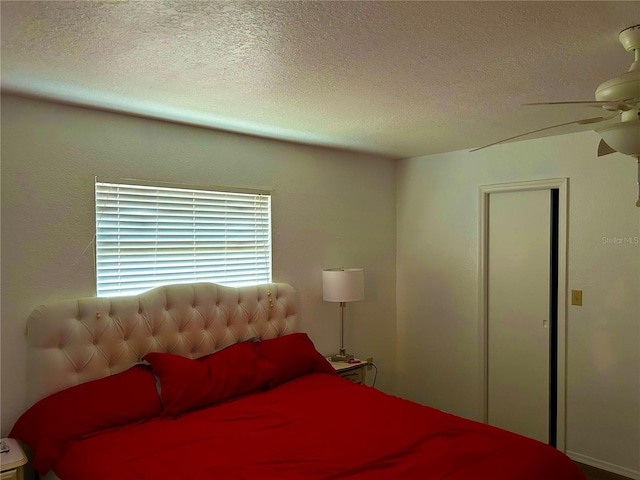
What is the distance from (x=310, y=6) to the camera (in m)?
1.74

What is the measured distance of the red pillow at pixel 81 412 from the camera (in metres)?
2.53

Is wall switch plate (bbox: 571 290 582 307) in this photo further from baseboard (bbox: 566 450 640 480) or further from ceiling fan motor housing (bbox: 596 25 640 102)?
ceiling fan motor housing (bbox: 596 25 640 102)

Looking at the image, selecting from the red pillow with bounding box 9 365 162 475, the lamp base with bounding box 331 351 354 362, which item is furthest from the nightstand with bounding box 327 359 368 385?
the red pillow with bounding box 9 365 162 475

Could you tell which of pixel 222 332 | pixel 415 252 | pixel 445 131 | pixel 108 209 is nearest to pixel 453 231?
pixel 415 252

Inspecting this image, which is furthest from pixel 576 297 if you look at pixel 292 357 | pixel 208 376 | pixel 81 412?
pixel 81 412

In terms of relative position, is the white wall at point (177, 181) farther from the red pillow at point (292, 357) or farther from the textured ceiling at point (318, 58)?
the red pillow at point (292, 357)

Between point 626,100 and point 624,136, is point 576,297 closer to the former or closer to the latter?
point 624,136

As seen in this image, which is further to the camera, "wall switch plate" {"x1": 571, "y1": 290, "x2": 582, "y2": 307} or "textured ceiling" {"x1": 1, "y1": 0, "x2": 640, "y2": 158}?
"wall switch plate" {"x1": 571, "y1": 290, "x2": 582, "y2": 307}

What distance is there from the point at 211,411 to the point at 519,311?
261 cm

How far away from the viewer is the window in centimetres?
319

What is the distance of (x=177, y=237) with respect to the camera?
352cm

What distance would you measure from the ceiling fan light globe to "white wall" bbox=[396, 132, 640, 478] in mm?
1820

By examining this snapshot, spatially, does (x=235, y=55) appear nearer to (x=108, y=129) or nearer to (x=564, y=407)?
(x=108, y=129)

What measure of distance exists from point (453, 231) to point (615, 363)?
1644 millimetres
